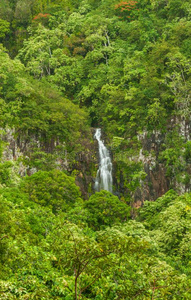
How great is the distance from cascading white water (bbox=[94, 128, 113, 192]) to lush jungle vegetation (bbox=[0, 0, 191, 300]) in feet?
1.84

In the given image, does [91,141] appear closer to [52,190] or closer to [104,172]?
[104,172]

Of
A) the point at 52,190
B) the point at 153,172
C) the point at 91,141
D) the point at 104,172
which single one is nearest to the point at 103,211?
the point at 52,190

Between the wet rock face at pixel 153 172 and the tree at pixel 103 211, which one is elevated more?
the wet rock face at pixel 153 172

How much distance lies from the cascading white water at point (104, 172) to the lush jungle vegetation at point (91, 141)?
0.56 meters

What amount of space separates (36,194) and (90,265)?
32.7 feet

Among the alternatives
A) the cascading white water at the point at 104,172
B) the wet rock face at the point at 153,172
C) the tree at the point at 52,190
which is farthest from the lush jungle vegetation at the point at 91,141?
the cascading white water at the point at 104,172

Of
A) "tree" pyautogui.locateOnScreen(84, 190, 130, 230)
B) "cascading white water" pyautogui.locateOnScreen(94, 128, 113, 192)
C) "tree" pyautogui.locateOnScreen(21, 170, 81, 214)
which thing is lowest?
"tree" pyautogui.locateOnScreen(84, 190, 130, 230)

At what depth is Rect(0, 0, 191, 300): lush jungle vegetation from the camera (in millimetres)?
7391

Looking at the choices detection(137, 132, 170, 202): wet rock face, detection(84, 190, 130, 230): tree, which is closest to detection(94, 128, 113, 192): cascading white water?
detection(137, 132, 170, 202): wet rock face

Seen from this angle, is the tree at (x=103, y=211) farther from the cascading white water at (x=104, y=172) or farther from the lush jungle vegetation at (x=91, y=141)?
the cascading white water at (x=104, y=172)

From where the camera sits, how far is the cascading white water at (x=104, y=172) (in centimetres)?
2598

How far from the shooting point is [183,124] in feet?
83.6

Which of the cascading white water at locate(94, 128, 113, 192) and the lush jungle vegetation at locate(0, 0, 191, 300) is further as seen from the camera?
the cascading white water at locate(94, 128, 113, 192)

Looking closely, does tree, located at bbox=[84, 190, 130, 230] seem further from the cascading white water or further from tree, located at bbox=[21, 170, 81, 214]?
the cascading white water
